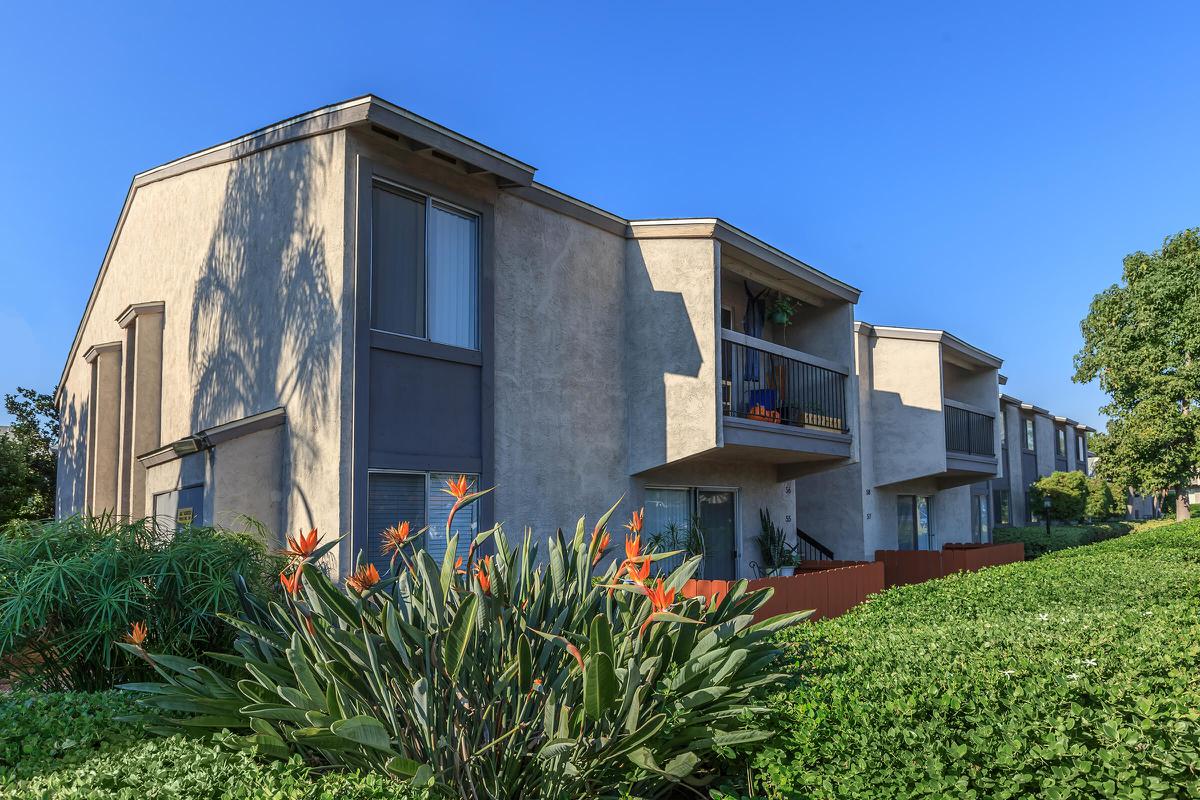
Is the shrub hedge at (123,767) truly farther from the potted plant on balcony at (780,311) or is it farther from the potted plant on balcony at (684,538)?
the potted plant on balcony at (780,311)

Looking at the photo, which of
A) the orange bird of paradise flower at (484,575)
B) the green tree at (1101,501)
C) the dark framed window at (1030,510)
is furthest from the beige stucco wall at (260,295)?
the green tree at (1101,501)

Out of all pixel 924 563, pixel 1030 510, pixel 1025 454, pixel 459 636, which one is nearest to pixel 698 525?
pixel 924 563

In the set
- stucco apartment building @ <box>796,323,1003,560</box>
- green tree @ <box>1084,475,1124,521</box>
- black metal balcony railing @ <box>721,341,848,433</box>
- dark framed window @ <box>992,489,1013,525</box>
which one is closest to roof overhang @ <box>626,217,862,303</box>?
black metal balcony railing @ <box>721,341,848,433</box>

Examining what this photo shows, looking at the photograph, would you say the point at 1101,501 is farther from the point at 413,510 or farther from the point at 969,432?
the point at 413,510

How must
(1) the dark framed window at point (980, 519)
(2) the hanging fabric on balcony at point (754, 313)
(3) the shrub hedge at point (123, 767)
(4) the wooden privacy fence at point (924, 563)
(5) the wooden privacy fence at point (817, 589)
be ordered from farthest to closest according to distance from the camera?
(1) the dark framed window at point (980, 519) < (4) the wooden privacy fence at point (924, 563) < (2) the hanging fabric on balcony at point (754, 313) < (5) the wooden privacy fence at point (817, 589) < (3) the shrub hedge at point (123, 767)

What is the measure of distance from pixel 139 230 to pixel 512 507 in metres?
9.36

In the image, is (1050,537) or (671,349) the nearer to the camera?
(671,349)

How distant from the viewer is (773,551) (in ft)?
51.1

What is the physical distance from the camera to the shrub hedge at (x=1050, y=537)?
92.3 ft

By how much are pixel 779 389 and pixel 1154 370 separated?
2268 cm

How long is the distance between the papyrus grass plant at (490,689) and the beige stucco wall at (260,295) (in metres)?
4.61

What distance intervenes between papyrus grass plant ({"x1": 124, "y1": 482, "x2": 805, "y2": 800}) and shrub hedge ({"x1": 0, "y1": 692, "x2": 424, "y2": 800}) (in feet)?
0.60

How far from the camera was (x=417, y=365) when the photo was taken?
1028 cm

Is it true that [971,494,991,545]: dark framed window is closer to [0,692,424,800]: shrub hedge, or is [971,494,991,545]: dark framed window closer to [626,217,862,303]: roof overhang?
[626,217,862,303]: roof overhang
